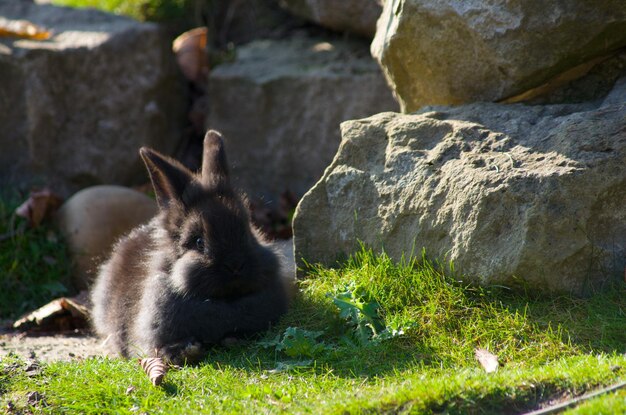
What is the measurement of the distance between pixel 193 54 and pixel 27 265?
348 centimetres

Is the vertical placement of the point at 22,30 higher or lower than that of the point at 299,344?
higher

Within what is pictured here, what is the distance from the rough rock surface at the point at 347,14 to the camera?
340 inches

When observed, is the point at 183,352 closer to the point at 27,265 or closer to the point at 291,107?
the point at 27,265

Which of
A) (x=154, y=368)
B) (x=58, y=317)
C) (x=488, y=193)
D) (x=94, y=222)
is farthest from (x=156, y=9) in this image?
(x=154, y=368)

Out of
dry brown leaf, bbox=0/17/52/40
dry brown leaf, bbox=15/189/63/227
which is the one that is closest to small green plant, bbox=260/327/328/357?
dry brown leaf, bbox=15/189/63/227

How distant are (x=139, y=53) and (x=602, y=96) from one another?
534cm

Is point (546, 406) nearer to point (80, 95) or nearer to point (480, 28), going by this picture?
point (480, 28)

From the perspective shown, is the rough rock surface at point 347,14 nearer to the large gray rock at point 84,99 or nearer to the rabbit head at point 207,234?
the large gray rock at point 84,99

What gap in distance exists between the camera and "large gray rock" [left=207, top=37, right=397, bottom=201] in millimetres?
8609

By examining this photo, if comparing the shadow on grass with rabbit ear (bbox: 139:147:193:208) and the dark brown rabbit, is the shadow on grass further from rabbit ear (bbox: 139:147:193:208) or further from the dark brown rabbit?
rabbit ear (bbox: 139:147:193:208)

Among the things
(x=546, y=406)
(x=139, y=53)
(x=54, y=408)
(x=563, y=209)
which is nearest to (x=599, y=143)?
(x=563, y=209)

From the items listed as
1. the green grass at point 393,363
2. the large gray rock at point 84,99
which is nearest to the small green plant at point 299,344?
the green grass at point 393,363

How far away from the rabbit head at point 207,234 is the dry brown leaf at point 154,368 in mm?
499

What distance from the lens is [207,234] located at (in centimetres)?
518
